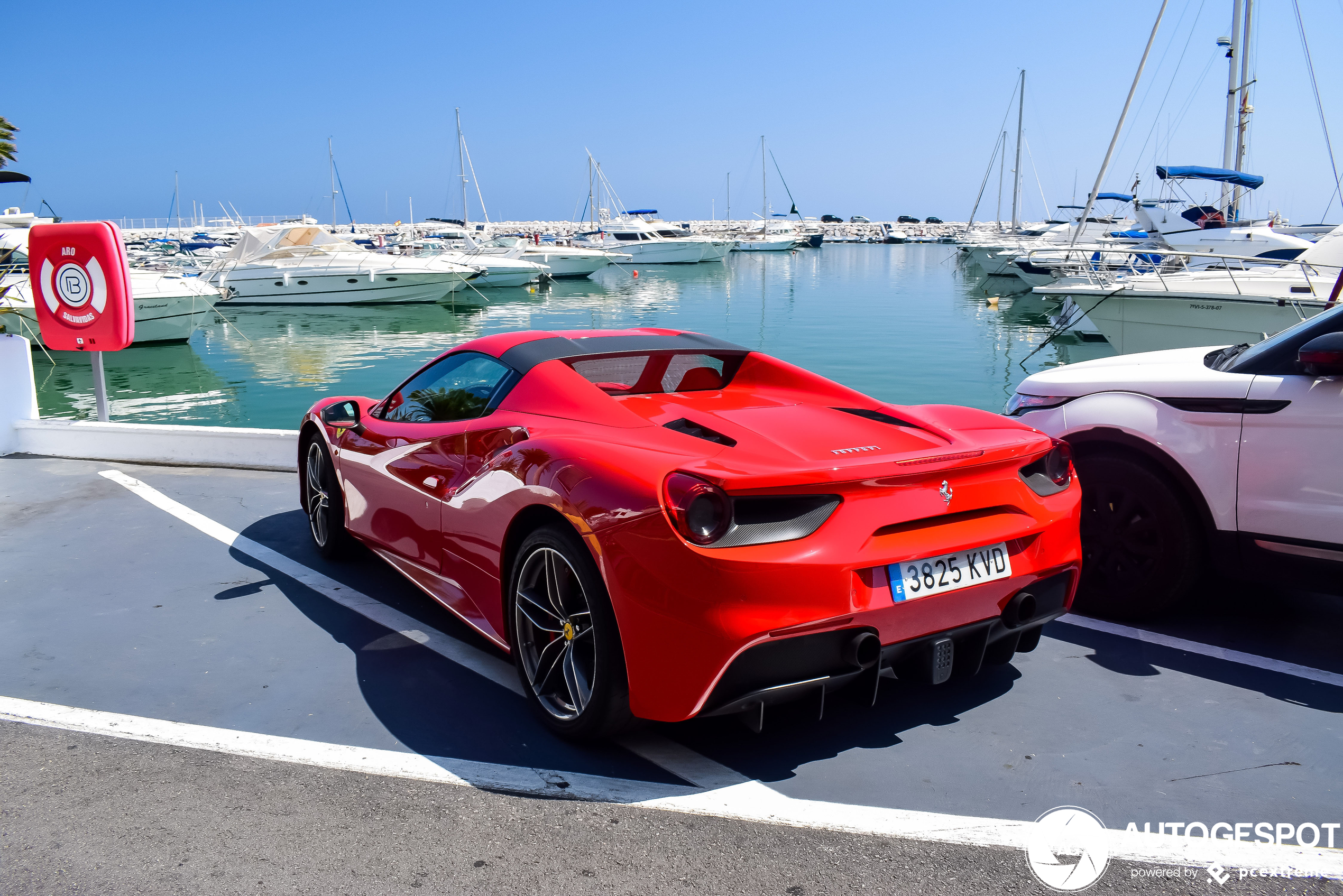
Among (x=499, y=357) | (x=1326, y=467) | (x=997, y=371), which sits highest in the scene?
(x=499, y=357)

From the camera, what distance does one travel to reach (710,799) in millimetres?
2762

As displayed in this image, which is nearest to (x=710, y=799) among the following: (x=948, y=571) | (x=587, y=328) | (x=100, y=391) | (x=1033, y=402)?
(x=948, y=571)

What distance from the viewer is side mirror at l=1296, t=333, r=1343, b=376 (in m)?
3.57

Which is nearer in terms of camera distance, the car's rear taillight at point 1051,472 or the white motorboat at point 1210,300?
the car's rear taillight at point 1051,472

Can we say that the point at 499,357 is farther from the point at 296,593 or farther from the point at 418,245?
the point at 418,245

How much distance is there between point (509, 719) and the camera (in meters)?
3.29

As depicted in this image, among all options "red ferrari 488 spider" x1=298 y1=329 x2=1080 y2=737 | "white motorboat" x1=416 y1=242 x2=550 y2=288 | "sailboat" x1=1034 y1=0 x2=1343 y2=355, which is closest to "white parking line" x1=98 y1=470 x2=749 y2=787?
"red ferrari 488 spider" x1=298 y1=329 x2=1080 y2=737

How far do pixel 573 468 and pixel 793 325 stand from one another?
29.9 meters

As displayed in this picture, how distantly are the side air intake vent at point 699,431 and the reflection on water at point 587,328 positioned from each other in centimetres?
1265

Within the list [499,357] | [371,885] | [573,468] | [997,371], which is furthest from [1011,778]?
[997,371]

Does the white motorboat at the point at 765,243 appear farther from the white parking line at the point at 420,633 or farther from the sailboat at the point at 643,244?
the white parking line at the point at 420,633

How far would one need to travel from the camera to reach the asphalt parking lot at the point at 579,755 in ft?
8.05

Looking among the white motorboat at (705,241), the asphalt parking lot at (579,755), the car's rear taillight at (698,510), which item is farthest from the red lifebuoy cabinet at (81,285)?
the white motorboat at (705,241)

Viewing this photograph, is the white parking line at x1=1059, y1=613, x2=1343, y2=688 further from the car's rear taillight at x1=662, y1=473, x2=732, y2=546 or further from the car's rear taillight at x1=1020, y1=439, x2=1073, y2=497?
the car's rear taillight at x1=662, y1=473, x2=732, y2=546
